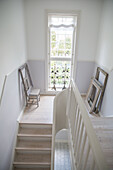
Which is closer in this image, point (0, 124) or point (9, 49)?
point (0, 124)

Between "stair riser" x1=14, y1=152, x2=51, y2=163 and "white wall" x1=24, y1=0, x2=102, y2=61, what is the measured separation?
274 centimetres

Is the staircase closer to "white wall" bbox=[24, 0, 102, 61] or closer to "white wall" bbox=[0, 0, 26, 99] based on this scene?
"white wall" bbox=[0, 0, 26, 99]

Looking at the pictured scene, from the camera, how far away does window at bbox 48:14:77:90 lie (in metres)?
3.62

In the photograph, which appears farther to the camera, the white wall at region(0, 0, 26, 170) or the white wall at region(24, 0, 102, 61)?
the white wall at region(24, 0, 102, 61)

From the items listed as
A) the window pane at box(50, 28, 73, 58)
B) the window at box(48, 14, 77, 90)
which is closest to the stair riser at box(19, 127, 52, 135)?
the window at box(48, 14, 77, 90)

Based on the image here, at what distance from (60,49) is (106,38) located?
147 centimetres

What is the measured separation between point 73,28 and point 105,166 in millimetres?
3751

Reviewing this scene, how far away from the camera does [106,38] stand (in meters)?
3.09

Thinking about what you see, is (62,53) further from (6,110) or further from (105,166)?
(105,166)

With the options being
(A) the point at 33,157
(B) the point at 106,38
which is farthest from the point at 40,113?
(B) the point at 106,38

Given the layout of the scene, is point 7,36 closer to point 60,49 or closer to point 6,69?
point 6,69

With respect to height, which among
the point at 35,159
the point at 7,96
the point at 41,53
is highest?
the point at 41,53

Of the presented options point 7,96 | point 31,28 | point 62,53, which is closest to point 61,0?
point 31,28

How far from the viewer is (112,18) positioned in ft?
9.11
